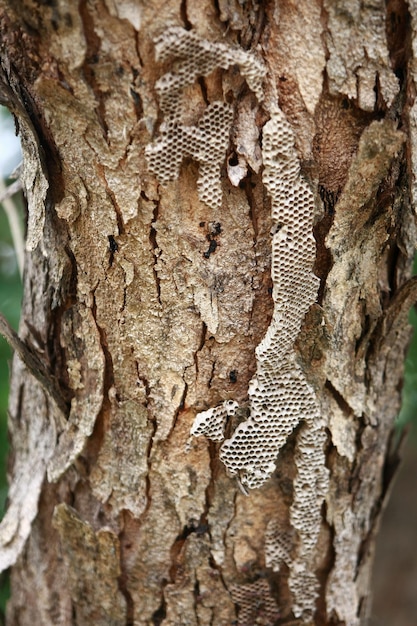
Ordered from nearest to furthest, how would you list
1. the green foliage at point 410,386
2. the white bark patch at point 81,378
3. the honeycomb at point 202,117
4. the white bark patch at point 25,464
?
the honeycomb at point 202,117, the white bark patch at point 81,378, the white bark patch at point 25,464, the green foliage at point 410,386

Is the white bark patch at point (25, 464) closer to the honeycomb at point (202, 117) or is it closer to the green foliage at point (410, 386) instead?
the honeycomb at point (202, 117)

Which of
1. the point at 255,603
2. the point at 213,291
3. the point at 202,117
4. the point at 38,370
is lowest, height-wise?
the point at 255,603

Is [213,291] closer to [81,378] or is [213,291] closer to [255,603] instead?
[81,378]

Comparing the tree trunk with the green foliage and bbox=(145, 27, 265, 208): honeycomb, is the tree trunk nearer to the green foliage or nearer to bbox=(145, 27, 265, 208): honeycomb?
bbox=(145, 27, 265, 208): honeycomb

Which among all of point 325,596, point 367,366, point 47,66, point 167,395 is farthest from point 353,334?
point 47,66

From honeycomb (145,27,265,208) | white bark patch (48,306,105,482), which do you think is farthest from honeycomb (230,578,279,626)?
honeycomb (145,27,265,208)

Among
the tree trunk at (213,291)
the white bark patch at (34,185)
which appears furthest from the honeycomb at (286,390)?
the white bark patch at (34,185)

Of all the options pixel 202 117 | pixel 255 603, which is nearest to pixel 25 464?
pixel 255 603
